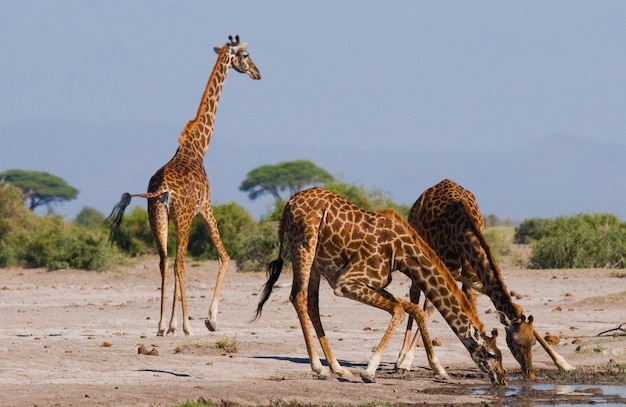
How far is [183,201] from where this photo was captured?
15.0m

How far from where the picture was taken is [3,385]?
11.0m

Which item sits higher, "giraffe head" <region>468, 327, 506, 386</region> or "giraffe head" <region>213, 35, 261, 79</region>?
"giraffe head" <region>213, 35, 261, 79</region>

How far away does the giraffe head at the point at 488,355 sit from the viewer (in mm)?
11234

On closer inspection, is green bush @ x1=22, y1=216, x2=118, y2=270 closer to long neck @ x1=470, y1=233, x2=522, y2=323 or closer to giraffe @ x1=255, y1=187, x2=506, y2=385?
giraffe @ x1=255, y1=187, x2=506, y2=385

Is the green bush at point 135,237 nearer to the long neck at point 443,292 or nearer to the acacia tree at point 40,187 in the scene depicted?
the long neck at point 443,292

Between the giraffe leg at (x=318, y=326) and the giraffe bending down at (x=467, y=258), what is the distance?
895 millimetres

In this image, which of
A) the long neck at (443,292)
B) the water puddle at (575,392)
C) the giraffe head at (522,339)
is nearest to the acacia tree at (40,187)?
the long neck at (443,292)

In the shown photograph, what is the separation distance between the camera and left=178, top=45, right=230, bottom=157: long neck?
1619cm

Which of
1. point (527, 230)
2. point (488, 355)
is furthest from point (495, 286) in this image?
point (527, 230)

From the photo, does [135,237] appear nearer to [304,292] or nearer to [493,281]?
[304,292]

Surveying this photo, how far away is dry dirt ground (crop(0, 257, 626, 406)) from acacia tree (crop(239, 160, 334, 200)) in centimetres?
4456

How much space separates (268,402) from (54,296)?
10.4m

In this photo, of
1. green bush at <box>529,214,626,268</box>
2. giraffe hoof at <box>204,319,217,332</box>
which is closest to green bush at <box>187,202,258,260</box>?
green bush at <box>529,214,626,268</box>

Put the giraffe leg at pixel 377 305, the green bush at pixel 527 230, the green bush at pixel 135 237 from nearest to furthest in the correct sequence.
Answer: the giraffe leg at pixel 377 305 → the green bush at pixel 135 237 → the green bush at pixel 527 230
